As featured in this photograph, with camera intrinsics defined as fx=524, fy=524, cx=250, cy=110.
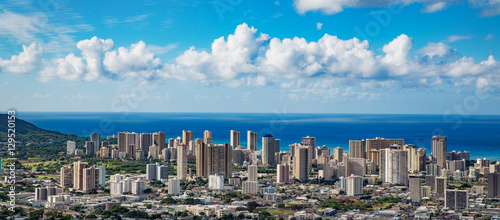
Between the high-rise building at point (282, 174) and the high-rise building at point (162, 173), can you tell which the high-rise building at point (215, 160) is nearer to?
the high-rise building at point (162, 173)

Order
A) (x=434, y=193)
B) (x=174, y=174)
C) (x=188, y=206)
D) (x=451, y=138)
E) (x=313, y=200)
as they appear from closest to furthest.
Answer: (x=188, y=206) → (x=313, y=200) → (x=434, y=193) → (x=174, y=174) → (x=451, y=138)

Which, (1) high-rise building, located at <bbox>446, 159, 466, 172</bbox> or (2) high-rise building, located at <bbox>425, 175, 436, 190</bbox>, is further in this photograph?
(1) high-rise building, located at <bbox>446, 159, 466, 172</bbox>

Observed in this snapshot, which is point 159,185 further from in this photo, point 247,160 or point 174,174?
point 247,160

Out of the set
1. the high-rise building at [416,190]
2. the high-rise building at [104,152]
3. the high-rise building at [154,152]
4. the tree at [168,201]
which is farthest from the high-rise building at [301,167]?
the high-rise building at [104,152]

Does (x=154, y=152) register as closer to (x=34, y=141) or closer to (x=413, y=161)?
(x=34, y=141)

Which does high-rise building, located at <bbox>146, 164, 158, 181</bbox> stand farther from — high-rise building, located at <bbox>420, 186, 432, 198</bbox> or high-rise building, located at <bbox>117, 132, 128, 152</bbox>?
high-rise building, located at <bbox>420, 186, 432, 198</bbox>

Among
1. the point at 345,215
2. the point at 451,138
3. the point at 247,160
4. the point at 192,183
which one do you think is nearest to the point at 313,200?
the point at 345,215

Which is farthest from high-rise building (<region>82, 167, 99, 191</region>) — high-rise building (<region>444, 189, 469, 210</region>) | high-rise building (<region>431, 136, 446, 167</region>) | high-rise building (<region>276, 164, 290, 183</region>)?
high-rise building (<region>431, 136, 446, 167</region>)
